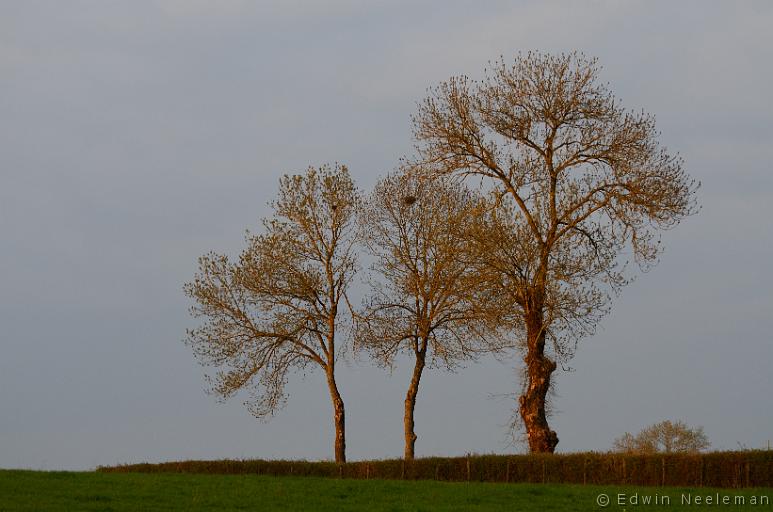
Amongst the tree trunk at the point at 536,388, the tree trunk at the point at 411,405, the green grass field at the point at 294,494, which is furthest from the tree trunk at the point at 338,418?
the green grass field at the point at 294,494

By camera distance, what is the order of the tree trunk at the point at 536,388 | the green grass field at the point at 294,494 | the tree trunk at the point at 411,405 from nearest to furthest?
1. the green grass field at the point at 294,494
2. the tree trunk at the point at 536,388
3. the tree trunk at the point at 411,405

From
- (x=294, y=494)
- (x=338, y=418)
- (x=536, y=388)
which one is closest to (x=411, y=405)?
(x=338, y=418)

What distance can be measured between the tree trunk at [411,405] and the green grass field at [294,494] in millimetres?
12954

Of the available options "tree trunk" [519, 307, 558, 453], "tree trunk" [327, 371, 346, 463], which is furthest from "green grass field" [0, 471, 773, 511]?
"tree trunk" [327, 371, 346, 463]

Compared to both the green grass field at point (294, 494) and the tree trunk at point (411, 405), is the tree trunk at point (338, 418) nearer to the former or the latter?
the tree trunk at point (411, 405)

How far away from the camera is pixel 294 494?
27656mm

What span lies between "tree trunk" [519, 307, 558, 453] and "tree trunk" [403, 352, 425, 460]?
7103 millimetres

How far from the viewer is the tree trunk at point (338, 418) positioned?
45.0 metres

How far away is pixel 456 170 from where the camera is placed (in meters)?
42.9

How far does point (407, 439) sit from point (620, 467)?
14621mm

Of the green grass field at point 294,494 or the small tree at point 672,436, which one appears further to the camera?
the small tree at point 672,436

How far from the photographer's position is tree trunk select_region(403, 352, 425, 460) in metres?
45.0

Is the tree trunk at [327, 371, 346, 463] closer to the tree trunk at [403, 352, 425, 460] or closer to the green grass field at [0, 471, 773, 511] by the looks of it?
the tree trunk at [403, 352, 425, 460]

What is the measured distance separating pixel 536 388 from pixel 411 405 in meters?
8.03
